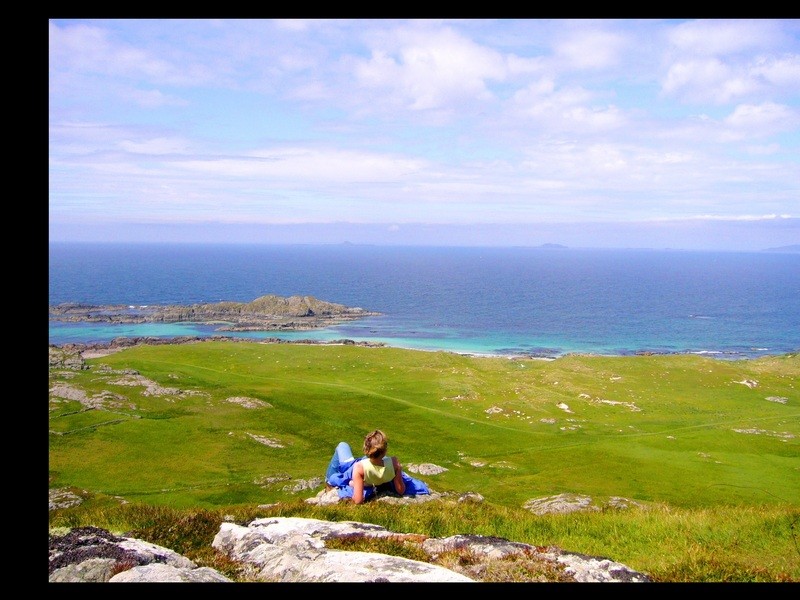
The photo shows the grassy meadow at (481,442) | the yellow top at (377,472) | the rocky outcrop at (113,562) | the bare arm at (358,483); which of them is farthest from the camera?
the yellow top at (377,472)

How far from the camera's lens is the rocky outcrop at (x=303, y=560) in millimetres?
7043

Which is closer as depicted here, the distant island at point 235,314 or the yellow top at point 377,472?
the yellow top at point 377,472

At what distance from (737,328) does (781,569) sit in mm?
195639

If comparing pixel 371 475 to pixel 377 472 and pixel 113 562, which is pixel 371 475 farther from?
pixel 113 562

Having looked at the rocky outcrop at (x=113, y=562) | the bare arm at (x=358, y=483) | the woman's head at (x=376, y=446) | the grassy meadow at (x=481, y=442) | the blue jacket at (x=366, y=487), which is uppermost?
the rocky outcrop at (x=113, y=562)

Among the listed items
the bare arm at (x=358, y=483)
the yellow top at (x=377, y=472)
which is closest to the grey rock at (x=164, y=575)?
the bare arm at (x=358, y=483)

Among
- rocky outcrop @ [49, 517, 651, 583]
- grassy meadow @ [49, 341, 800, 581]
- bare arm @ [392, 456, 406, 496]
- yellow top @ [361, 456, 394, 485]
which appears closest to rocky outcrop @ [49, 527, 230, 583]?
rocky outcrop @ [49, 517, 651, 583]

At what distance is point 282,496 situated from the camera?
1483 inches

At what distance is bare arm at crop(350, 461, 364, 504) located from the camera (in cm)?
1296

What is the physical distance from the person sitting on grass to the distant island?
13477 cm

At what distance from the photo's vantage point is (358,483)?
43.0 feet

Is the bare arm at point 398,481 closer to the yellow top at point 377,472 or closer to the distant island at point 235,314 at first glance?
the yellow top at point 377,472

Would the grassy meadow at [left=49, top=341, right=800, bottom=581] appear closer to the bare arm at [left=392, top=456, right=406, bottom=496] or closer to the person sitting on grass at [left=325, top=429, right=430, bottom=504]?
the person sitting on grass at [left=325, top=429, right=430, bottom=504]
